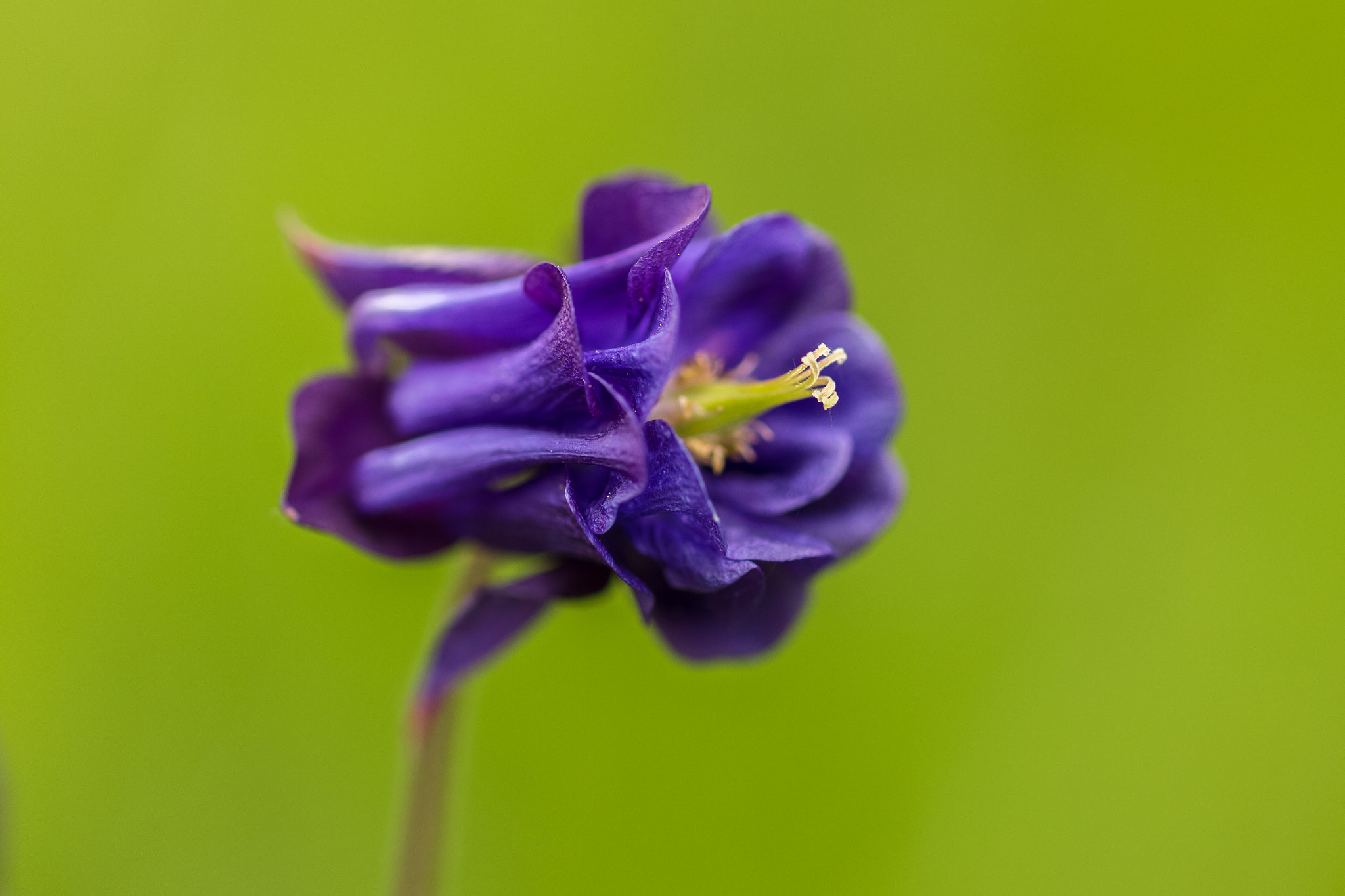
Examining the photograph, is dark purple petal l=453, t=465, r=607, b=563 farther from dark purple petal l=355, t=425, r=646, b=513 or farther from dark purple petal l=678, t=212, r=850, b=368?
dark purple petal l=678, t=212, r=850, b=368

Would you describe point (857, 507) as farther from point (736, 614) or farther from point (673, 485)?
point (673, 485)

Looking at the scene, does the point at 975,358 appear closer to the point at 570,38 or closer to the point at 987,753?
the point at 987,753

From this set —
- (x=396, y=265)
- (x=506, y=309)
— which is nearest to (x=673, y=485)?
(x=506, y=309)

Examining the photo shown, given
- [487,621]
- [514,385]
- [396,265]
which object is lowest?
[487,621]

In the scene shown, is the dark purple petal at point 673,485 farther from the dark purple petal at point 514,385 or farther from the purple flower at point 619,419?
the dark purple petal at point 514,385

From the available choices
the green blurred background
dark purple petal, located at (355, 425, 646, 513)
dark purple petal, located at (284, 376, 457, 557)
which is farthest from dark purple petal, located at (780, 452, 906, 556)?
the green blurred background
